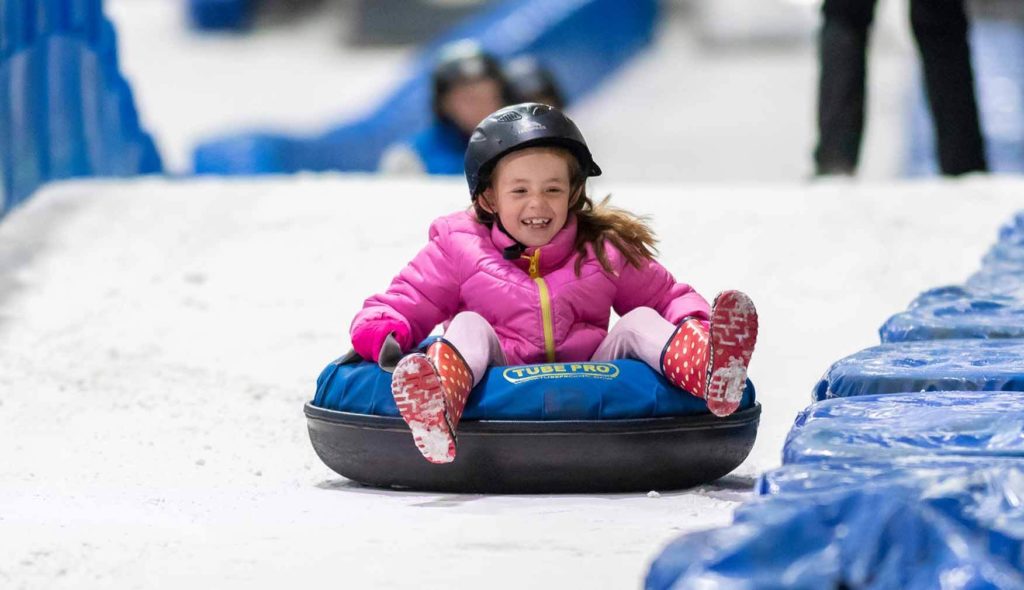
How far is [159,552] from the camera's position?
7.95 feet

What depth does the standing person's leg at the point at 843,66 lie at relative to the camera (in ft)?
17.2

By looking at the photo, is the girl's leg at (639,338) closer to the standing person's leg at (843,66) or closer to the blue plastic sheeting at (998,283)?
the blue plastic sheeting at (998,283)

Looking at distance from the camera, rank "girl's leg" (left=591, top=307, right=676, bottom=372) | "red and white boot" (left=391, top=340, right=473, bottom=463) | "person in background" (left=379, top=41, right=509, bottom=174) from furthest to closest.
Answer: "person in background" (left=379, top=41, right=509, bottom=174)
"girl's leg" (left=591, top=307, right=676, bottom=372)
"red and white boot" (left=391, top=340, right=473, bottom=463)

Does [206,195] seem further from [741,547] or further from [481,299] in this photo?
[741,547]

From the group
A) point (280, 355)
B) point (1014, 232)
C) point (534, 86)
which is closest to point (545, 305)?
point (280, 355)

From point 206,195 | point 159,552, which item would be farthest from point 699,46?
point 159,552

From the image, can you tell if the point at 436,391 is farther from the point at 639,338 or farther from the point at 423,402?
the point at 639,338

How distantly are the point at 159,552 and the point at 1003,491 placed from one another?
1.21 metres

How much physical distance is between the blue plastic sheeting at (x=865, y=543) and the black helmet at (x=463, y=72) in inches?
167

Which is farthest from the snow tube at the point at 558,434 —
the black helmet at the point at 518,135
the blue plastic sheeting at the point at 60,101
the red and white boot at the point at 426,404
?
the blue plastic sheeting at the point at 60,101

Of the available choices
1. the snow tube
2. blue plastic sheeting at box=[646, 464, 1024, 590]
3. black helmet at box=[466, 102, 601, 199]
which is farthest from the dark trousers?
blue plastic sheeting at box=[646, 464, 1024, 590]

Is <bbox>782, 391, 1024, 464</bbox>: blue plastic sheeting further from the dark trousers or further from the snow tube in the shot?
the dark trousers

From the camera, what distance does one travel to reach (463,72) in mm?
6156

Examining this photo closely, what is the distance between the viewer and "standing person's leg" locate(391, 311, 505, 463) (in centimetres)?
277
